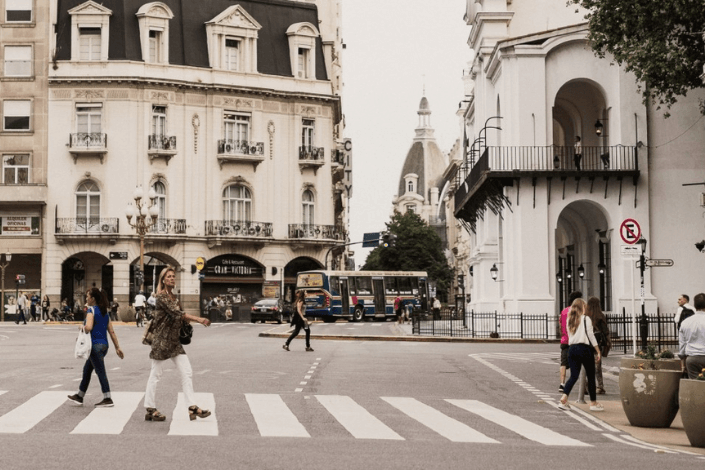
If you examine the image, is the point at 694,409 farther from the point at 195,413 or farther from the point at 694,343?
the point at 195,413

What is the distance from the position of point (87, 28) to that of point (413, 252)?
49092 mm

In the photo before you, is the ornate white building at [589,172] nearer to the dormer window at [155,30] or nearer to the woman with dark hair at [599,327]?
the woman with dark hair at [599,327]

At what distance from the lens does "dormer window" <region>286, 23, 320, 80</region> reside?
70.3 m

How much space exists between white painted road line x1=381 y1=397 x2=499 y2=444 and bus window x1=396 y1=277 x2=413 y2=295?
54.0 m

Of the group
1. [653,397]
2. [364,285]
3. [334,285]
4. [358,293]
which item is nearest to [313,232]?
[364,285]

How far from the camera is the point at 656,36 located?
2583 centimetres

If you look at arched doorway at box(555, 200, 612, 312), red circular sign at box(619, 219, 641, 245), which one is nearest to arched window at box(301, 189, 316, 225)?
arched doorway at box(555, 200, 612, 312)

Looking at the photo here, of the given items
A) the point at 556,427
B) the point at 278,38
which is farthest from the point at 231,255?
the point at 556,427

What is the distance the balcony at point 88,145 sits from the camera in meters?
64.3

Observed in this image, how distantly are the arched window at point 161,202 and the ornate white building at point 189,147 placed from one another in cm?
8

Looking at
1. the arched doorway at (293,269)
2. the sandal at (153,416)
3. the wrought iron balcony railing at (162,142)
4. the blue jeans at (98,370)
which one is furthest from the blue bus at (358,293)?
the sandal at (153,416)

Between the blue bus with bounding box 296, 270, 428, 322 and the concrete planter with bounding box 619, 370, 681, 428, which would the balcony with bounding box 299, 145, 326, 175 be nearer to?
the blue bus with bounding box 296, 270, 428, 322

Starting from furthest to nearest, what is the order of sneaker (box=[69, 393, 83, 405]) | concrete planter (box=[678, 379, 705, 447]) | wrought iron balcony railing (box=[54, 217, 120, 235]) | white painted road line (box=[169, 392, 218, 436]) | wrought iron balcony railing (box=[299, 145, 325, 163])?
wrought iron balcony railing (box=[299, 145, 325, 163]) → wrought iron balcony railing (box=[54, 217, 120, 235]) → sneaker (box=[69, 393, 83, 405]) → white painted road line (box=[169, 392, 218, 436]) → concrete planter (box=[678, 379, 705, 447])

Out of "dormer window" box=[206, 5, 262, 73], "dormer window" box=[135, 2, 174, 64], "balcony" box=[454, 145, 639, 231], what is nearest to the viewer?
"balcony" box=[454, 145, 639, 231]
